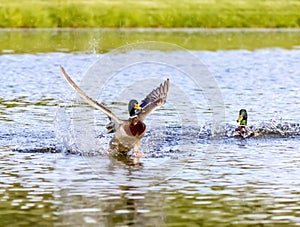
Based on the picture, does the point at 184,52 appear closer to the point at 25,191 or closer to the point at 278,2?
the point at 278,2

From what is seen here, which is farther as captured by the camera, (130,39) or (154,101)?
(130,39)

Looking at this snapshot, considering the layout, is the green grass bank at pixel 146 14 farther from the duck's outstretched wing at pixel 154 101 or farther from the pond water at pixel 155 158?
the duck's outstretched wing at pixel 154 101

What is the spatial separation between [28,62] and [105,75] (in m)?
6.02

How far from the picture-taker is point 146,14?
2518 inches

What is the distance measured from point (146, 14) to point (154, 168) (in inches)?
1756

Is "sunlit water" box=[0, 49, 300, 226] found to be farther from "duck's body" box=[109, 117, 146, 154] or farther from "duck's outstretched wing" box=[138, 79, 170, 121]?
"duck's outstretched wing" box=[138, 79, 170, 121]

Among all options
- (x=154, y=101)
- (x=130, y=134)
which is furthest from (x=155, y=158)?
(x=154, y=101)

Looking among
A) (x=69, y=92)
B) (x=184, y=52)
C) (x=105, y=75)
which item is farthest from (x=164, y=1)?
(x=69, y=92)

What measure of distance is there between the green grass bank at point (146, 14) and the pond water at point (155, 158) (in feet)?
74.0

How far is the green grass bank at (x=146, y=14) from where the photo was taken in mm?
62219

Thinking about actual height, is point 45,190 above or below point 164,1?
below

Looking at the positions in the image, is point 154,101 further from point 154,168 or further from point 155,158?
point 154,168

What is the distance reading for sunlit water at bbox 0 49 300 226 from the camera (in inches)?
622

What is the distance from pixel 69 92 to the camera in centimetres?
3547
